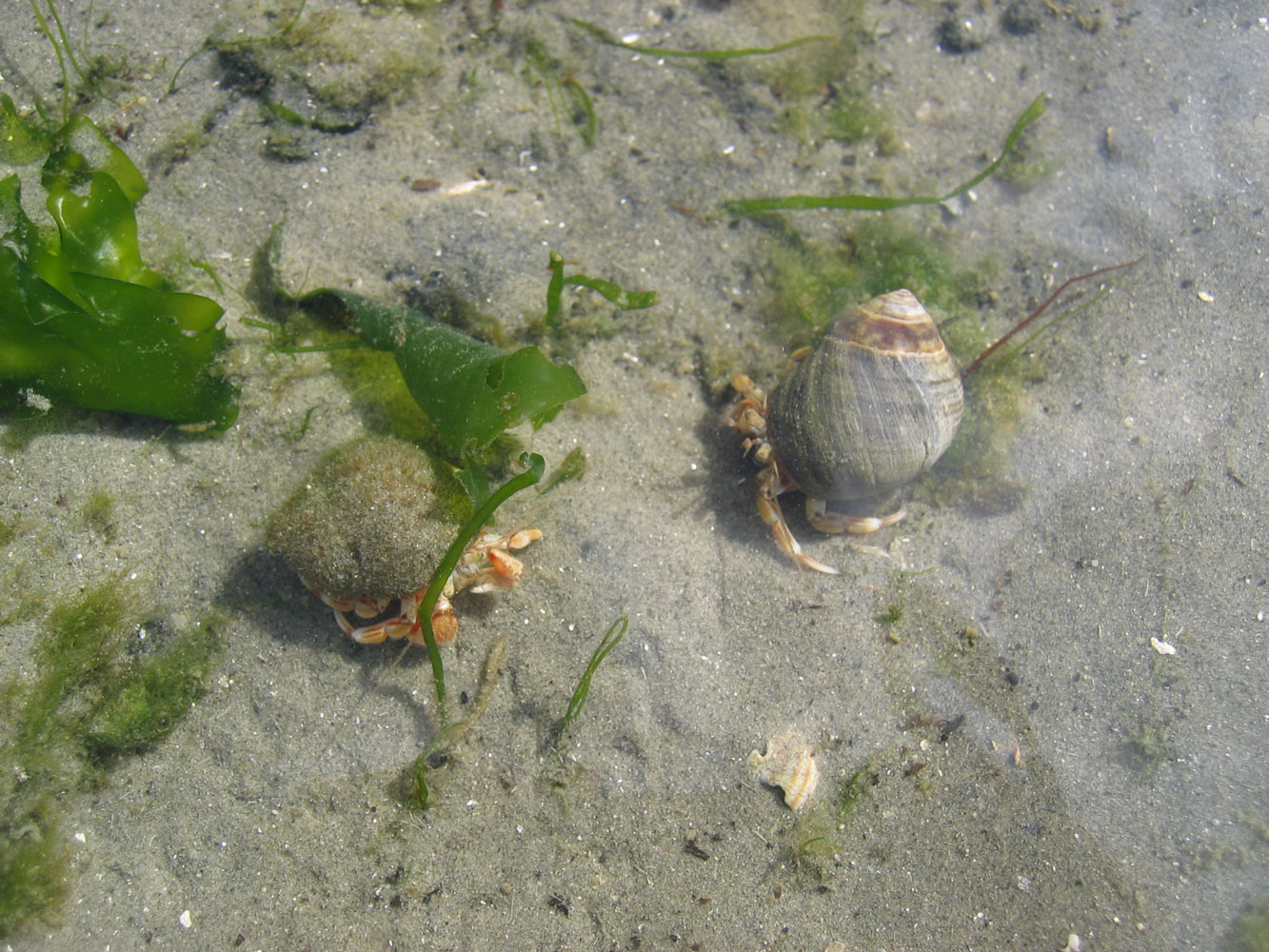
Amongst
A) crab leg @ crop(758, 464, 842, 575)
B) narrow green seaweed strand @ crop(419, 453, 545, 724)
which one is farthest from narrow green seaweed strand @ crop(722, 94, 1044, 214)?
narrow green seaweed strand @ crop(419, 453, 545, 724)

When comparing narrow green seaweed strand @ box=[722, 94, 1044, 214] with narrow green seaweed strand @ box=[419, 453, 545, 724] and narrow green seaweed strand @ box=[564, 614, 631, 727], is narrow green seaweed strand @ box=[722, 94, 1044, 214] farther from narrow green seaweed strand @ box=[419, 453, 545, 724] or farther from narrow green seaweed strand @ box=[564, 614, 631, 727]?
→ narrow green seaweed strand @ box=[564, 614, 631, 727]

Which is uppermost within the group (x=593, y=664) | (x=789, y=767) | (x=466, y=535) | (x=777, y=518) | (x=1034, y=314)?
(x=466, y=535)

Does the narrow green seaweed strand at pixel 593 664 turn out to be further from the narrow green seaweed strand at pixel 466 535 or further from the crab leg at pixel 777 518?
the crab leg at pixel 777 518

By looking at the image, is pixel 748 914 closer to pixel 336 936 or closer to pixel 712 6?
pixel 336 936

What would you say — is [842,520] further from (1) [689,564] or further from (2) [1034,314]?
(2) [1034,314]

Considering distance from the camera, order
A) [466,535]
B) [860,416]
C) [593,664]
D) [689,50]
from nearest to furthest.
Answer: [466,535] → [593,664] → [860,416] → [689,50]

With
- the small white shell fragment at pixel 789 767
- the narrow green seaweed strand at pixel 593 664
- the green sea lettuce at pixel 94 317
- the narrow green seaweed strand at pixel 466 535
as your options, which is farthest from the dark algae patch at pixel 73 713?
the small white shell fragment at pixel 789 767

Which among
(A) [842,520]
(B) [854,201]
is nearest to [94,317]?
(A) [842,520]

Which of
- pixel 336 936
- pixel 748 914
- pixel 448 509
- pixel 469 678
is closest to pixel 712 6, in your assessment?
pixel 448 509
